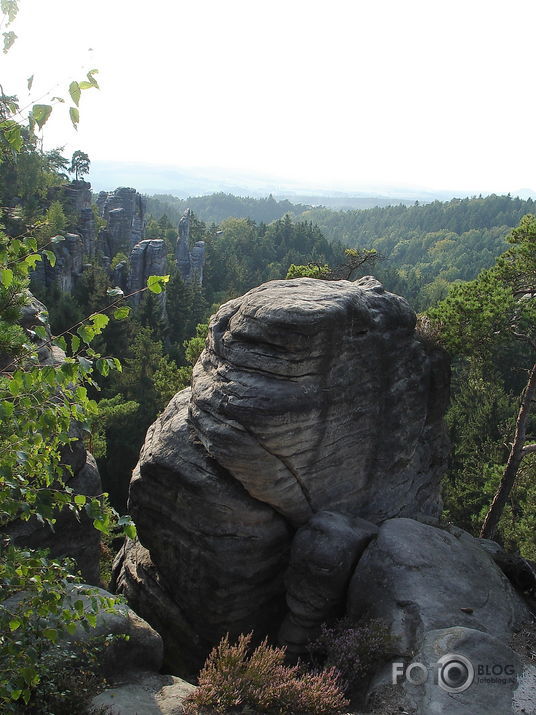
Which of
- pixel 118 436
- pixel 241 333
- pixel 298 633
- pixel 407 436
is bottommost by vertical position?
pixel 118 436

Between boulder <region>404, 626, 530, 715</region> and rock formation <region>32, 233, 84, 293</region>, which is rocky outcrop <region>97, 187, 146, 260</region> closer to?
rock formation <region>32, 233, 84, 293</region>

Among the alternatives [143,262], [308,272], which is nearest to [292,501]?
[308,272]

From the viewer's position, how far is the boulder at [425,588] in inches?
392

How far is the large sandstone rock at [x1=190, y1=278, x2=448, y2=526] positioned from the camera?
1101cm

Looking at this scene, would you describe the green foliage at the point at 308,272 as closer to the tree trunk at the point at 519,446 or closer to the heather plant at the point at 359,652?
the tree trunk at the point at 519,446

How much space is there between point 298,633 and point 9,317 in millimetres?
8747

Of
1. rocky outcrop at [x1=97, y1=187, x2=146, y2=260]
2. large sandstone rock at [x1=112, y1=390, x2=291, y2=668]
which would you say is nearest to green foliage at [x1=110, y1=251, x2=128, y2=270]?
rocky outcrop at [x1=97, y1=187, x2=146, y2=260]

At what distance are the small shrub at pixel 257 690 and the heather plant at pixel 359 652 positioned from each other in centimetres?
83

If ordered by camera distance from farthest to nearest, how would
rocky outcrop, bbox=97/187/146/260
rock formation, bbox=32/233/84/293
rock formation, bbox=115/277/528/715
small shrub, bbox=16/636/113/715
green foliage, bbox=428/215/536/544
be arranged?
rocky outcrop, bbox=97/187/146/260, rock formation, bbox=32/233/84/293, green foliage, bbox=428/215/536/544, rock formation, bbox=115/277/528/715, small shrub, bbox=16/636/113/715

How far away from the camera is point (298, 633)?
11234 millimetres

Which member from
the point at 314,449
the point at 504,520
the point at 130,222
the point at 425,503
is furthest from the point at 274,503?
the point at 130,222

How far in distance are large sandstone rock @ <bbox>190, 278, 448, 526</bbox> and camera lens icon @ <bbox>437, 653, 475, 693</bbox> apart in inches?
155

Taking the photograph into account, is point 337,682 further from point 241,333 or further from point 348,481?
point 241,333

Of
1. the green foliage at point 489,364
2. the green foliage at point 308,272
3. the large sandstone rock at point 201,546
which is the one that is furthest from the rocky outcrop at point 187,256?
the large sandstone rock at point 201,546
